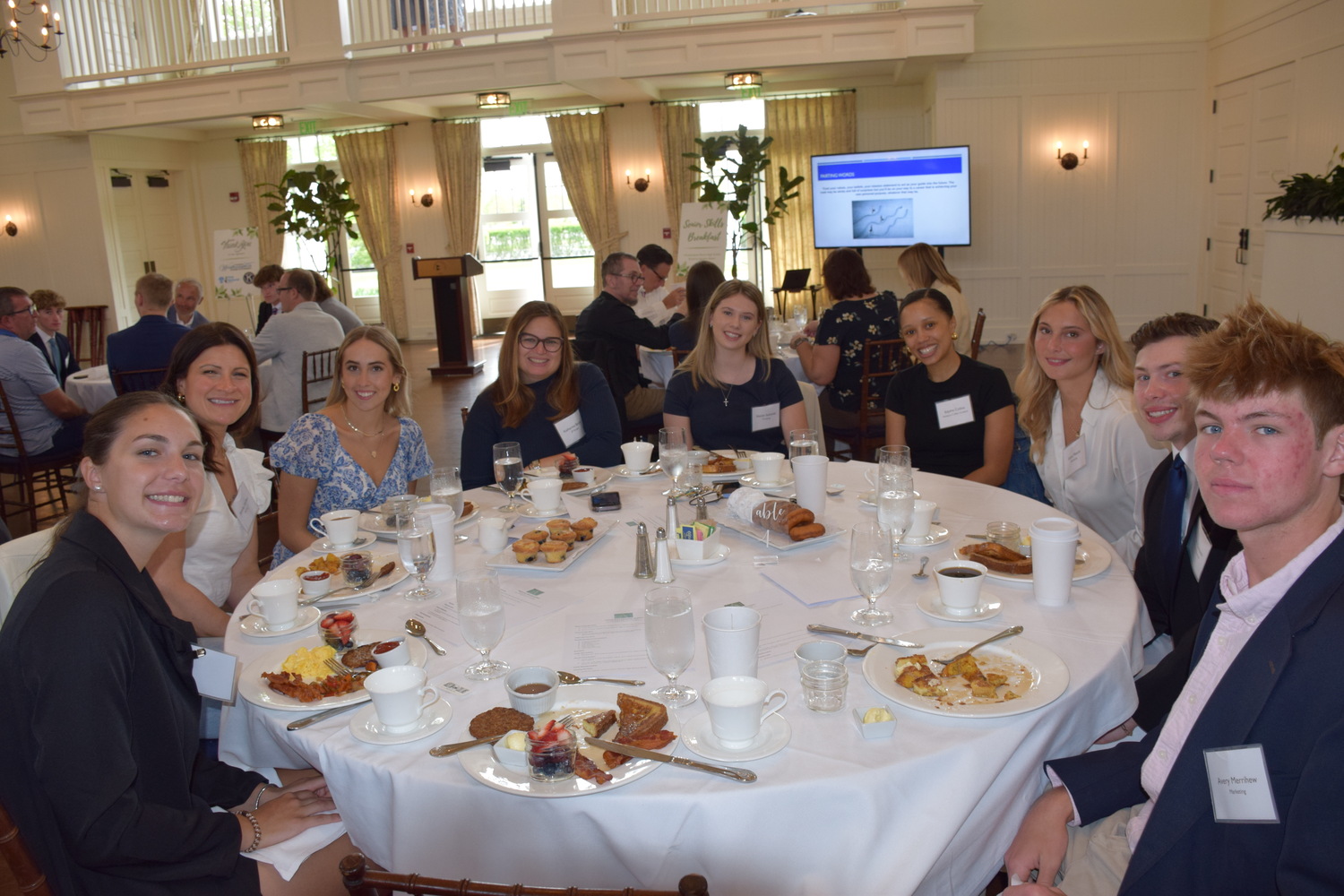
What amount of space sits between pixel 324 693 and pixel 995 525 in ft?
5.18

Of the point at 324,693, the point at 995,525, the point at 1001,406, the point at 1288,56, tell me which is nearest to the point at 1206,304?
the point at 1288,56

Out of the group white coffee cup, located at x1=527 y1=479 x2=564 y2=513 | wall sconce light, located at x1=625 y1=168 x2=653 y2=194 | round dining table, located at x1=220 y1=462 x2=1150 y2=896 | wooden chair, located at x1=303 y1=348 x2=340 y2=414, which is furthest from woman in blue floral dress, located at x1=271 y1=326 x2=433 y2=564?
wall sconce light, located at x1=625 y1=168 x2=653 y2=194

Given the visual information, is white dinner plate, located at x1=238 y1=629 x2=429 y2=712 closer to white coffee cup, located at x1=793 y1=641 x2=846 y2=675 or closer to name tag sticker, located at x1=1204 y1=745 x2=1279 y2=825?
white coffee cup, located at x1=793 y1=641 x2=846 y2=675

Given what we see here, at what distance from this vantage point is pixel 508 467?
267 cm

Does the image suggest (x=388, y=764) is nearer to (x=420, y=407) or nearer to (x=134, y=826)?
(x=134, y=826)

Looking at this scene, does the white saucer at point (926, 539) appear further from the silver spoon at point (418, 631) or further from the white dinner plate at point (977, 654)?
the silver spoon at point (418, 631)

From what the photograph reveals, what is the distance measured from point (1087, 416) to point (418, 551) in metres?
2.11

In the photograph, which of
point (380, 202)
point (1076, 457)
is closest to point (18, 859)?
point (1076, 457)

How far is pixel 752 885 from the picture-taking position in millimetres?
1346

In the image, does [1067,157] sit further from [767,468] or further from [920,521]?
[920,521]

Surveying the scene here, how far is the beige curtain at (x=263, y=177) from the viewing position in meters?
13.8

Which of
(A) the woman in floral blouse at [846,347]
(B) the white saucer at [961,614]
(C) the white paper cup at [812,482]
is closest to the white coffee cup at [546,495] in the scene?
(C) the white paper cup at [812,482]

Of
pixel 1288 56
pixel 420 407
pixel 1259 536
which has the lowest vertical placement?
pixel 420 407

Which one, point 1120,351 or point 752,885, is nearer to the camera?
point 752,885
